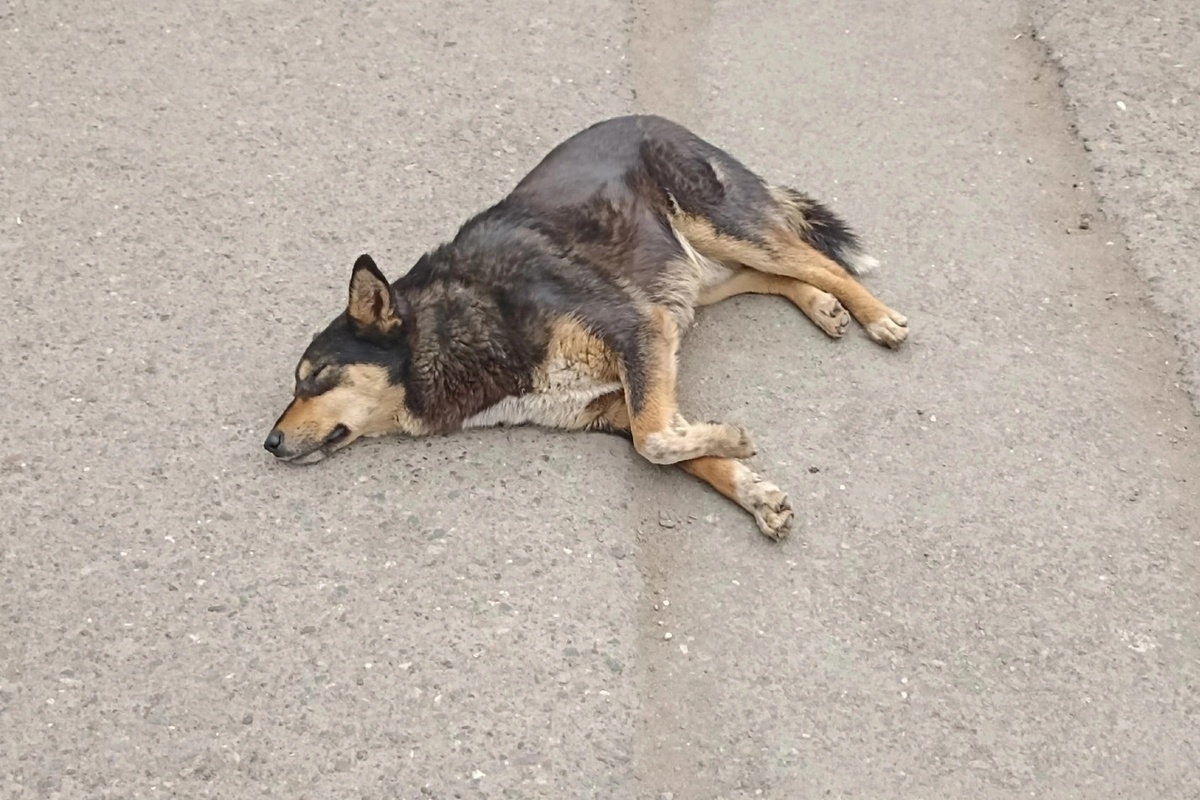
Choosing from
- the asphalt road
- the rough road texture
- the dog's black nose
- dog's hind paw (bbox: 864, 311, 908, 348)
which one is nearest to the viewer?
the asphalt road

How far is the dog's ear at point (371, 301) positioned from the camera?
3562mm

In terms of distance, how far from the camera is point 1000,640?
318 centimetres

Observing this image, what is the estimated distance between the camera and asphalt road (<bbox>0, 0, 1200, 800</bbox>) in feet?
9.68

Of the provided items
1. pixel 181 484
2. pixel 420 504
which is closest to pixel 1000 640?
pixel 420 504

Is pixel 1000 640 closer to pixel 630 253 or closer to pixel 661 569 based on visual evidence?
pixel 661 569

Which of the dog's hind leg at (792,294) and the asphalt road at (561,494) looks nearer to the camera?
the asphalt road at (561,494)

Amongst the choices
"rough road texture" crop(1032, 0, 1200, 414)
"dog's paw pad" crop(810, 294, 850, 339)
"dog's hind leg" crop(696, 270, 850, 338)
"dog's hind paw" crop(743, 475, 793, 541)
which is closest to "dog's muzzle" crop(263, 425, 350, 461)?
"dog's hind paw" crop(743, 475, 793, 541)

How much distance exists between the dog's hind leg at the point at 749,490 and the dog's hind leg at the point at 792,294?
2.82 ft

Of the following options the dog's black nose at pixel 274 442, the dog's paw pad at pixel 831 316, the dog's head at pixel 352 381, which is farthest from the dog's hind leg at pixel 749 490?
the dog's black nose at pixel 274 442

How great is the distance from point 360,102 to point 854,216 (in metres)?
2.51

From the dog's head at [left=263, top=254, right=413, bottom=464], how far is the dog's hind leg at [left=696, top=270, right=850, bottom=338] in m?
1.32

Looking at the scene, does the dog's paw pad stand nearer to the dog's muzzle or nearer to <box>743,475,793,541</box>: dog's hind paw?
<box>743,475,793,541</box>: dog's hind paw

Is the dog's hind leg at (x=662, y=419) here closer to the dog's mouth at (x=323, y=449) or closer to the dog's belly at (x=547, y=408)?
the dog's belly at (x=547, y=408)

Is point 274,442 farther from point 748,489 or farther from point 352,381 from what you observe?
point 748,489
